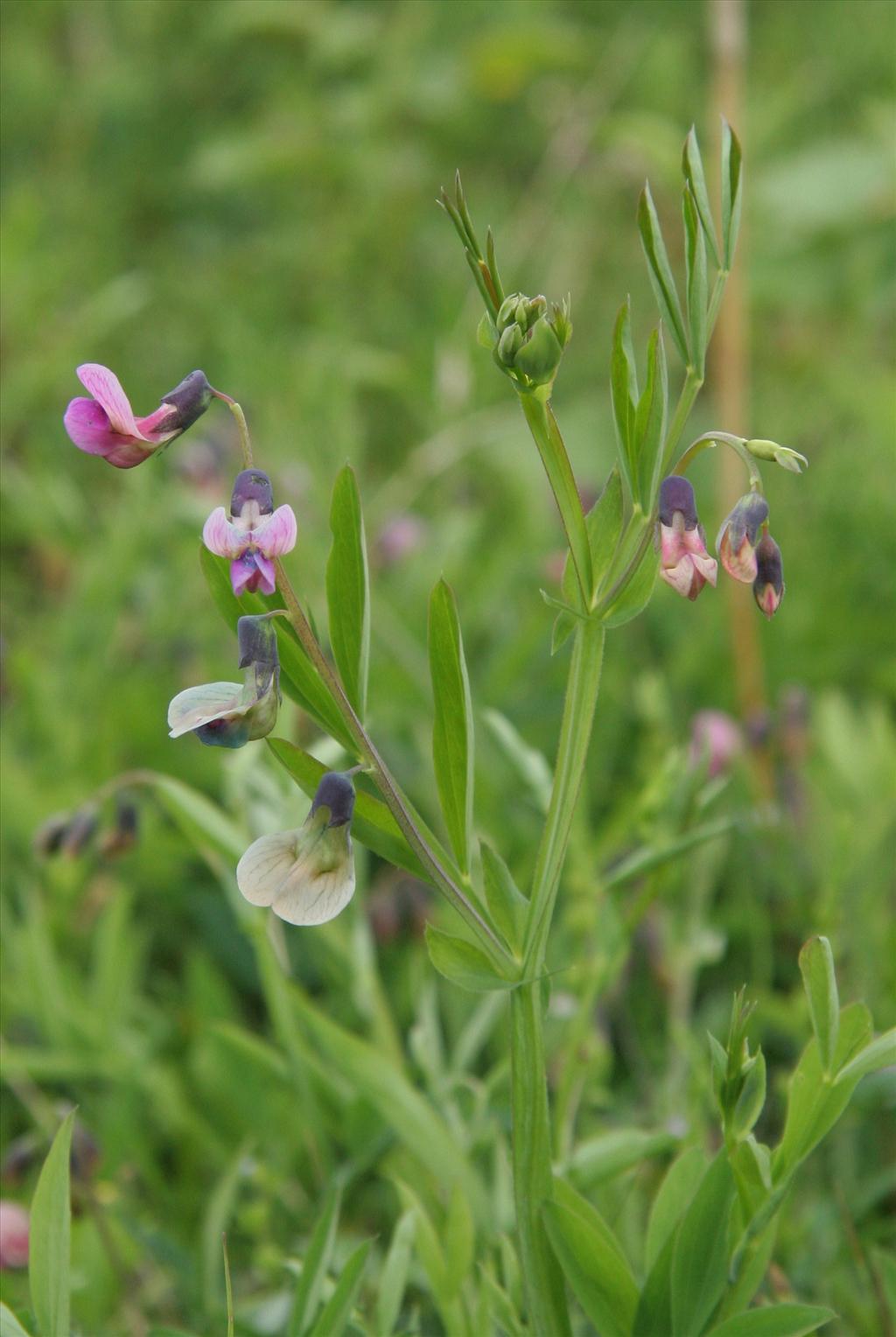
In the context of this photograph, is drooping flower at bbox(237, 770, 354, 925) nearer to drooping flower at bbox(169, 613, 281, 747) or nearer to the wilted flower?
drooping flower at bbox(169, 613, 281, 747)

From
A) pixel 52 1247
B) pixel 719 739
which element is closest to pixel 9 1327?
pixel 52 1247

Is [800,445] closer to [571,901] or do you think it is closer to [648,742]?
[648,742]

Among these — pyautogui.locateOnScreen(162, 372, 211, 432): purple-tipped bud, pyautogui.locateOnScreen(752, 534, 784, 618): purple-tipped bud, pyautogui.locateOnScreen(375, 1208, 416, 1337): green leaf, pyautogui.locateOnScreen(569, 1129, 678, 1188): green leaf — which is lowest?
pyautogui.locateOnScreen(569, 1129, 678, 1188): green leaf

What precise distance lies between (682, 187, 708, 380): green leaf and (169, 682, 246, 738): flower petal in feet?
0.74

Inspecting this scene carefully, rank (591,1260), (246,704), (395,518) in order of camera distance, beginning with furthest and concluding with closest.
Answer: (395,518) → (591,1260) → (246,704)

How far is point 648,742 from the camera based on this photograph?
125cm

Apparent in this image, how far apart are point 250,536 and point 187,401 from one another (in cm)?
8

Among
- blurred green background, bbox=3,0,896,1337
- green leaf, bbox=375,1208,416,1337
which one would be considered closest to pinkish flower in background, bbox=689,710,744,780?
blurred green background, bbox=3,0,896,1337

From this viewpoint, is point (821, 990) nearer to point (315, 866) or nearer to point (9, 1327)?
point (315, 866)

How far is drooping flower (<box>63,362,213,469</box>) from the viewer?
1.69 feet

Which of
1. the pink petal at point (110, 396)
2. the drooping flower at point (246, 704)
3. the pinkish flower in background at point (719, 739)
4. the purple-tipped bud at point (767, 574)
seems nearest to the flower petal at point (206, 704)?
the drooping flower at point (246, 704)

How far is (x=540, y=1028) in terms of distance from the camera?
573 millimetres

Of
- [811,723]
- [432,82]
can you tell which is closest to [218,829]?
[811,723]

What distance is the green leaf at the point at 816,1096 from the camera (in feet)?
1.86
